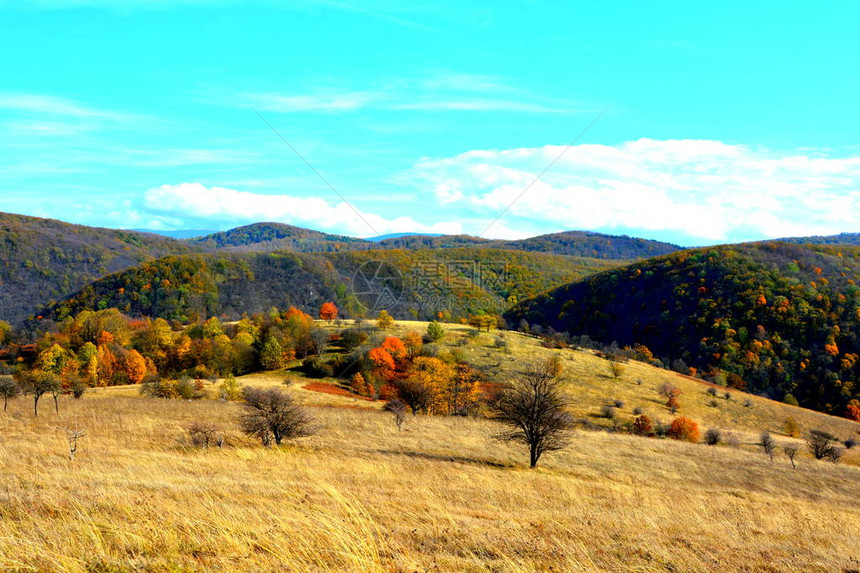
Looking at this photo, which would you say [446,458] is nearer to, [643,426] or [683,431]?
[643,426]

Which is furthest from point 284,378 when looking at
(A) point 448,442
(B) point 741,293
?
(B) point 741,293

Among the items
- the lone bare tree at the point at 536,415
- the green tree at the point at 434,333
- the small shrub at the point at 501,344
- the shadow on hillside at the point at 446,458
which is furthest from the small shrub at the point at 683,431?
the green tree at the point at 434,333

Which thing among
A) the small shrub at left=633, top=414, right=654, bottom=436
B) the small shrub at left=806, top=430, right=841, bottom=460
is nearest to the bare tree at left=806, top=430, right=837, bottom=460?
the small shrub at left=806, top=430, right=841, bottom=460

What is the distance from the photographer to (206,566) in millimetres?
7258

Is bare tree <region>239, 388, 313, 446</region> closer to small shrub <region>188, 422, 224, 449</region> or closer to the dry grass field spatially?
the dry grass field

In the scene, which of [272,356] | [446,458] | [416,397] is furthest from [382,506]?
[272,356]

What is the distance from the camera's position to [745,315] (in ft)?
429

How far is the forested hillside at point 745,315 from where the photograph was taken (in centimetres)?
11088

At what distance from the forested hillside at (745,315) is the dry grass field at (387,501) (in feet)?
265

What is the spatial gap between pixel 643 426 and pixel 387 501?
51.6 metres

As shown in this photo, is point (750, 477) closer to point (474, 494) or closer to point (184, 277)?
point (474, 494)

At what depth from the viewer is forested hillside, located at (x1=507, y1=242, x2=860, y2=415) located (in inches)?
4365

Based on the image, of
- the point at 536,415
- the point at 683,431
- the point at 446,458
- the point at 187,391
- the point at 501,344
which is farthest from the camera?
the point at 501,344

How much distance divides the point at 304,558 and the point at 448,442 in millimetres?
28446
